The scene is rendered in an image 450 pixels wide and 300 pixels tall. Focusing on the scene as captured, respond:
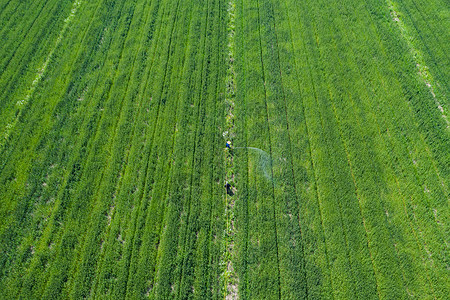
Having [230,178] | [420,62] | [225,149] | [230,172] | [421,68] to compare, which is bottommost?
[230,178]

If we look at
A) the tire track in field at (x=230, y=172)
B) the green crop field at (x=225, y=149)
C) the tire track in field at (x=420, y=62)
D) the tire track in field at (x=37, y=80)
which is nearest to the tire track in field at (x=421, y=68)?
the tire track in field at (x=420, y=62)

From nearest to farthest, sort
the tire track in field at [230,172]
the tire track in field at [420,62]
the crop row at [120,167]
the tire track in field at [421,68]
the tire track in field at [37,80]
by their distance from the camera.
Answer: the tire track in field at [230,172]
the crop row at [120,167]
the tire track in field at [421,68]
the tire track in field at [37,80]
the tire track in field at [420,62]

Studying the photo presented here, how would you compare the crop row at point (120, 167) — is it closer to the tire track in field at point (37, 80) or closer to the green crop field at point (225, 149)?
the green crop field at point (225, 149)

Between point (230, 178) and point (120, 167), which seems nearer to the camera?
point (230, 178)

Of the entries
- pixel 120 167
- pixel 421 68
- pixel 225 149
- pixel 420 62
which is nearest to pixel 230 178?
pixel 225 149

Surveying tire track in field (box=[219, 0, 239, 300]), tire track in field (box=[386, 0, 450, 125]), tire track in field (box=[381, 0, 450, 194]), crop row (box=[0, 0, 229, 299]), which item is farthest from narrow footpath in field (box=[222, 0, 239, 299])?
tire track in field (box=[386, 0, 450, 125])

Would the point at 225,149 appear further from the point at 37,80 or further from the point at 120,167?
the point at 37,80

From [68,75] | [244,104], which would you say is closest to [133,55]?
[68,75]
